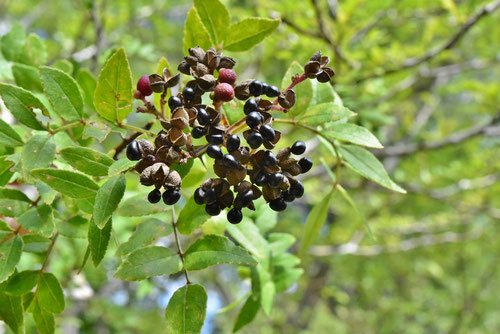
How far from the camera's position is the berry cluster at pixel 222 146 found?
2.46 feet

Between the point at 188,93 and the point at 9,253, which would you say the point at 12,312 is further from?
the point at 188,93


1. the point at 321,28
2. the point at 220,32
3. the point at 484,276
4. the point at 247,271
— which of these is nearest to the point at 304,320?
the point at 484,276

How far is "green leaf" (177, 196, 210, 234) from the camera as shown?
0.92 m

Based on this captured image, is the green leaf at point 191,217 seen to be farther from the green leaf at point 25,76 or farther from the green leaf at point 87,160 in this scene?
the green leaf at point 25,76

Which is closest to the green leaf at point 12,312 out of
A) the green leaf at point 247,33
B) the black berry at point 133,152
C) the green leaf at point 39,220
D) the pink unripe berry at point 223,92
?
the green leaf at point 39,220

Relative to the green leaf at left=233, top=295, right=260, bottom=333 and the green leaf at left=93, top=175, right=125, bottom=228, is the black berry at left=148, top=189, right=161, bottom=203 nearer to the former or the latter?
the green leaf at left=93, top=175, right=125, bottom=228

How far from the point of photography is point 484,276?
7242 millimetres

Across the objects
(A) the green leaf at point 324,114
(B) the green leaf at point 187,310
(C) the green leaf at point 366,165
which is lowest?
(B) the green leaf at point 187,310

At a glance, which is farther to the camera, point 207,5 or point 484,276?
point 484,276

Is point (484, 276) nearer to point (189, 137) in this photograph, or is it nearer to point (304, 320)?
point (304, 320)

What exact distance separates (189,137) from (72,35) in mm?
2837

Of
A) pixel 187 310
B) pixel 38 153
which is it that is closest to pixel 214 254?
pixel 187 310

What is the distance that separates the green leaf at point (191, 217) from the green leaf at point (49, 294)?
0.77ft

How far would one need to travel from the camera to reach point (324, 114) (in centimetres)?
88
